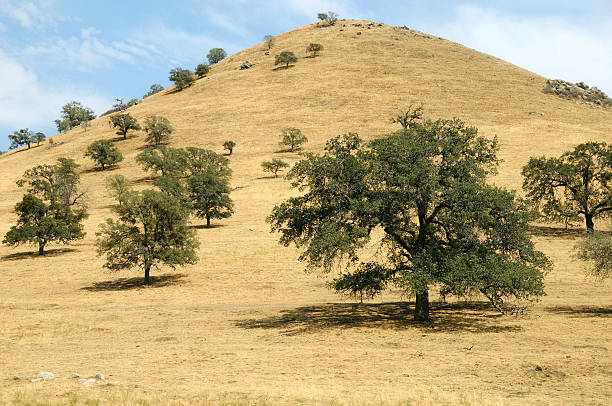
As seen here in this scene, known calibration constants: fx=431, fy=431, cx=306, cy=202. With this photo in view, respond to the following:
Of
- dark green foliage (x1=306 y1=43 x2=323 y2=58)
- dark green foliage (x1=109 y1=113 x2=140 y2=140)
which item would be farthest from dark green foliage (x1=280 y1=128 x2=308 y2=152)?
dark green foliage (x1=306 y1=43 x2=323 y2=58)

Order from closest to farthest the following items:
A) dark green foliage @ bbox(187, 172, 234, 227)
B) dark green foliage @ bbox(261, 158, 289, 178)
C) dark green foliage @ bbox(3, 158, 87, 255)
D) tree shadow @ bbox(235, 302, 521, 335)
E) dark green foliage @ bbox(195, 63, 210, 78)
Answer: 1. tree shadow @ bbox(235, 302, 521, 335)
2. dark green foliage @ bbox(3, 158, 87, 255)
3. dark green foliage @ bbox(187, 172, 234, 227)
4. dark green foliage @ bbox(261, 158, 289, 178)
5. dark green foliage @ bbox(195, 63, 210, 78)

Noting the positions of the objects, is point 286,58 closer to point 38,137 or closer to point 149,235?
point 38,137

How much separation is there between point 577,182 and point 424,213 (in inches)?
1355

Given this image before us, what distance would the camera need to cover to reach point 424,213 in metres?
21.3

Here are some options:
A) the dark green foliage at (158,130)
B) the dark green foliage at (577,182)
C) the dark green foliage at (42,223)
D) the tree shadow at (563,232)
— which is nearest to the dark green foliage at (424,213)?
the tree shadow at (563,232)

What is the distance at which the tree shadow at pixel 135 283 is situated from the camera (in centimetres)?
3338

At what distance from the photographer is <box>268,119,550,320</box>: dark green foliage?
63.2ft

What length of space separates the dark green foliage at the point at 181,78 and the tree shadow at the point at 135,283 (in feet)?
405

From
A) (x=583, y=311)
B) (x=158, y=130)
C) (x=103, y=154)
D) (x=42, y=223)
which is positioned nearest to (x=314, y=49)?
(x=158, y=130)

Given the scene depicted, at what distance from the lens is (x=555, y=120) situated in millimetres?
94750

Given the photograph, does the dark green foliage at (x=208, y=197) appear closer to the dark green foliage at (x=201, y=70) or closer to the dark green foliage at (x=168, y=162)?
→ the dark green foliage at (x=168, y=162)

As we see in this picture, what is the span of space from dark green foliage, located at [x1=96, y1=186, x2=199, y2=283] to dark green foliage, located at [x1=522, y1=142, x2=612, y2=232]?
34.7 meters

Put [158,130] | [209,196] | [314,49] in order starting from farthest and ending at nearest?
[314,49]
[158,130]
[209,196]

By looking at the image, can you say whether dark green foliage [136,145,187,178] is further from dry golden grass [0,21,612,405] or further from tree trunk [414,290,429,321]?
tree trunk [414,290,429,321]
